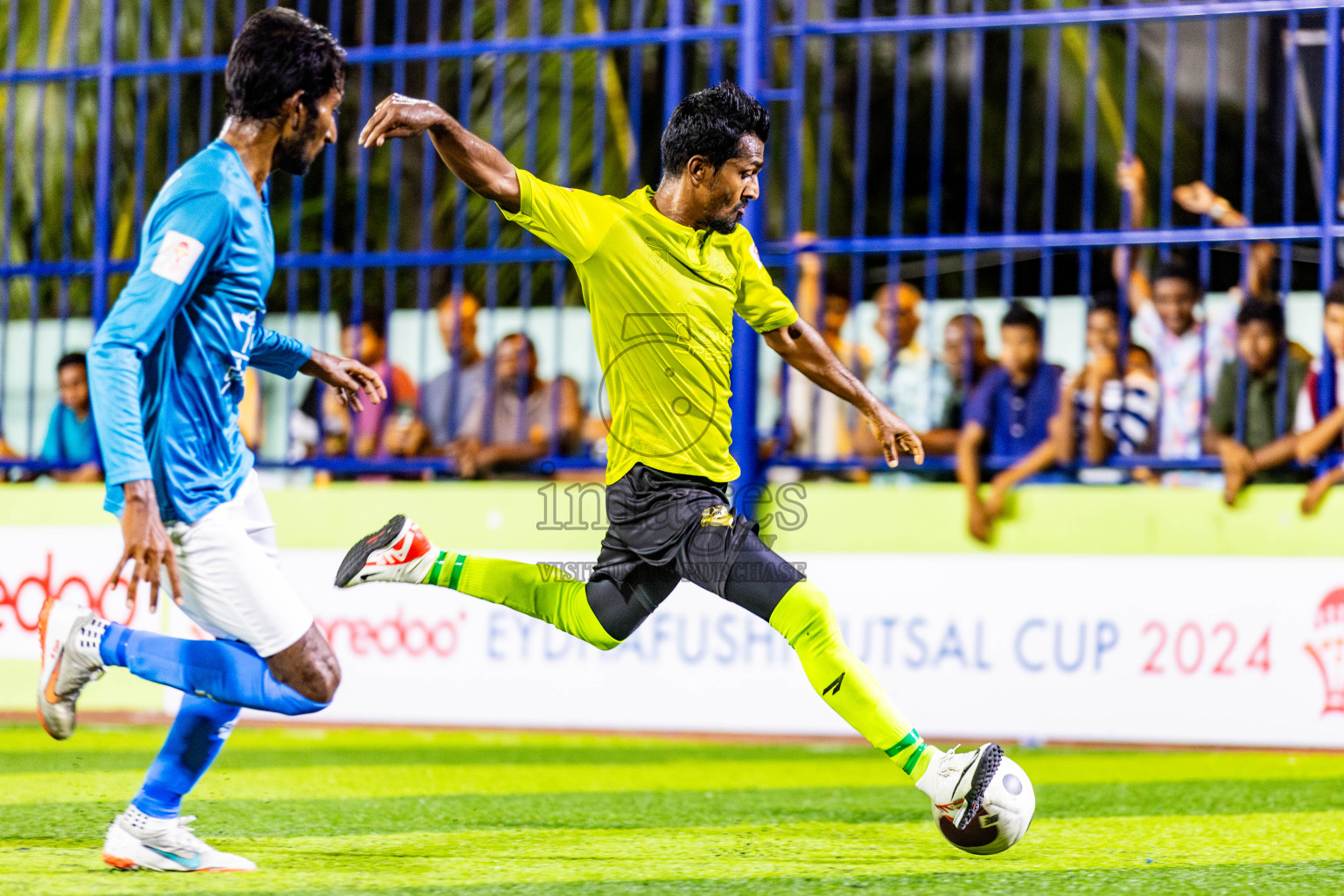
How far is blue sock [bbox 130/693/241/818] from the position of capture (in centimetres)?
431

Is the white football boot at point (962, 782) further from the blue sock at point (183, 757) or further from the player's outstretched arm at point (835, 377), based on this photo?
the blue sock at point (183, 757)

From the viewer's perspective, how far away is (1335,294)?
7.35 meters

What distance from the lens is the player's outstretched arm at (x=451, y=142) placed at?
13.3ft

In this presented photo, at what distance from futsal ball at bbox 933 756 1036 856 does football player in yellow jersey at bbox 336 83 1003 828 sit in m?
0.22

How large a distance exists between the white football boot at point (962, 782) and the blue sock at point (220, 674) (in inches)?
57.9

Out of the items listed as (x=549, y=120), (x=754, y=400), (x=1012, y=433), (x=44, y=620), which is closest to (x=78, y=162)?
(x=549, y=120)

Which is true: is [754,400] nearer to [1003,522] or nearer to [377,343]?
[1003,522]

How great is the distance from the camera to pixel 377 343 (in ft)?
29.4

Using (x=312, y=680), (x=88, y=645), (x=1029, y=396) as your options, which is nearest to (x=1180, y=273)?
(x=1029, y=396)

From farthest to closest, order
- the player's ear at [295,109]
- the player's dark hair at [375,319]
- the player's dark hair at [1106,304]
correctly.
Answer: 1. the player's dark hair at [375,319]
2. the player's dark hair at [1106,304]
3. the player's ear at [295,109]

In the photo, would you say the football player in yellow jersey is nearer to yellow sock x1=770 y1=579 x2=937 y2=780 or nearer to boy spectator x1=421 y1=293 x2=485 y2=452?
yellow sock x1=770 y1=579 x2=937 y2=780

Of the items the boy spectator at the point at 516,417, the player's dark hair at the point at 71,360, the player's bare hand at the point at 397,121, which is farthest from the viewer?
the player's dark hair at the point at 71,360

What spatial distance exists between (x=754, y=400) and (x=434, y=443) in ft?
5.55

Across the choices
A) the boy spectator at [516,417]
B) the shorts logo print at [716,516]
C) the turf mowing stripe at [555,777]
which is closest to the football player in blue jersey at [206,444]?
the shorts logo print at [716,516]
